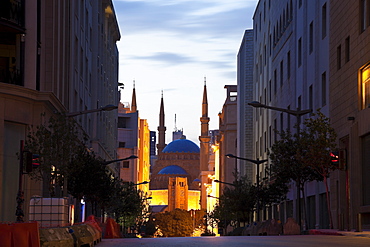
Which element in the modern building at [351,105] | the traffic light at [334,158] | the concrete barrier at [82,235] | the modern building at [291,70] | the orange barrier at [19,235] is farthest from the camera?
the modern building at [291,70]

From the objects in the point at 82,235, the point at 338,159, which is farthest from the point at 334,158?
the point at 82,235

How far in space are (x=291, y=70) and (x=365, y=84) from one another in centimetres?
2526

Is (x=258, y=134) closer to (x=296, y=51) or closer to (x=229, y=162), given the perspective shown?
(x=296, y=51)

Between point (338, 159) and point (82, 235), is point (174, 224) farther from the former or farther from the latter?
point (82, 235)

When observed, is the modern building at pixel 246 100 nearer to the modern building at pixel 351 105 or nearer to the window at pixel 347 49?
the modern building at pixel 351 105

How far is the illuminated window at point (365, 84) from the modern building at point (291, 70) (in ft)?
20.2

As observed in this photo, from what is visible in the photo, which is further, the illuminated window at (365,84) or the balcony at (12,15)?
the balcony at (12,15)

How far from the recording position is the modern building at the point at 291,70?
150 feet

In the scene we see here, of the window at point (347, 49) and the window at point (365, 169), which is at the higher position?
the window at point (347, 49)

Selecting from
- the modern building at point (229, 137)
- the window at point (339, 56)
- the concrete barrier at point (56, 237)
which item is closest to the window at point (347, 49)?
the window at point (339, 56)

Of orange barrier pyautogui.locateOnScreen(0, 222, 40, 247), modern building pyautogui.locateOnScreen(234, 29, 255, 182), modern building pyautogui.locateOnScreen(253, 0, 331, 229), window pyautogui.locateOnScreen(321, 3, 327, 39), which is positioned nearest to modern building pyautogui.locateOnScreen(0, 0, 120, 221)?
modern building pyautogui.locateOnScreen(253, 0, 331, 229)

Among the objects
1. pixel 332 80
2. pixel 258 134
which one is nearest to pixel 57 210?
pixel 332 80

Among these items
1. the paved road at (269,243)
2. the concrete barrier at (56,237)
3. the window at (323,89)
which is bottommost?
the paved road at (269,243)

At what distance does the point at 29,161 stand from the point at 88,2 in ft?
123
